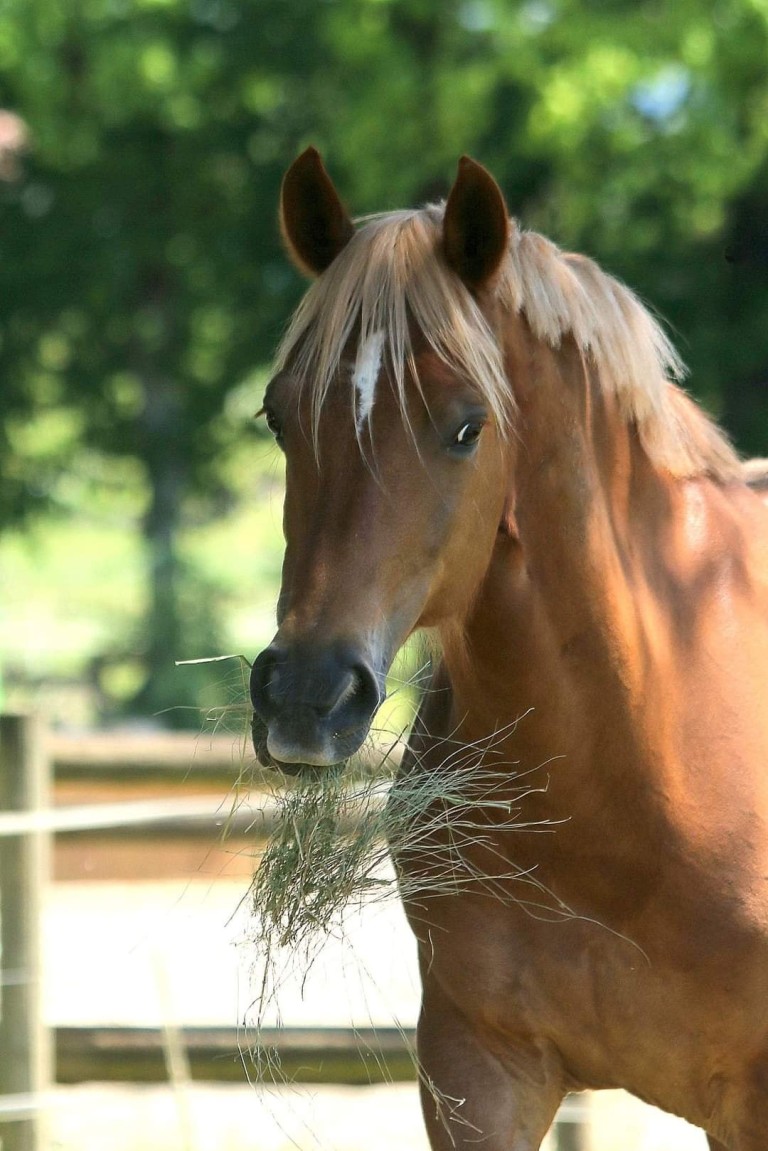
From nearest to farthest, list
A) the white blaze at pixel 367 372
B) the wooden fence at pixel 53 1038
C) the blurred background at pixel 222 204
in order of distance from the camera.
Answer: the white blaze at pixel 367 372, the wooden fence at pixel 53 1038, the blurred background at pixel 222 204

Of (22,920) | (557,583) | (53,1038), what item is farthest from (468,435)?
(53,1038)

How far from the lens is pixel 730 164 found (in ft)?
33.7

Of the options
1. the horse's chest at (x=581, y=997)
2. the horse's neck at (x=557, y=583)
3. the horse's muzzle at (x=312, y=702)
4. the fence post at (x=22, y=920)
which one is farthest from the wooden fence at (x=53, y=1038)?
the horse's muzzle at (x=312, y=702)

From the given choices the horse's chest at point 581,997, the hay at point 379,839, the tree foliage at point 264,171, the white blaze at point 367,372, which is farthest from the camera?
the tree foliage at point 264,171

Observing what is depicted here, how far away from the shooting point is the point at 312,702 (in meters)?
2.12

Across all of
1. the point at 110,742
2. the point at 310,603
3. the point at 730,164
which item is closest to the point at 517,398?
the point at 310,603

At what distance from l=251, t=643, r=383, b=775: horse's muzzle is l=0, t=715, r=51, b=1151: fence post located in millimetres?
2280

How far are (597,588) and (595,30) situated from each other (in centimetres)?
896

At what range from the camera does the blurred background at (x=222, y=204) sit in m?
10.4

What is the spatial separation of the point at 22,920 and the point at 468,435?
8.35 ft

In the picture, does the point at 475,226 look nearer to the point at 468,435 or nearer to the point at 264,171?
the point at 468,435

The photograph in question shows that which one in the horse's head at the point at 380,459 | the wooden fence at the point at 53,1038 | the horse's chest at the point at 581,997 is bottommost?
the wooden fence at the point at 53,1038

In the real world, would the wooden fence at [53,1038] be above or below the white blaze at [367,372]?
below

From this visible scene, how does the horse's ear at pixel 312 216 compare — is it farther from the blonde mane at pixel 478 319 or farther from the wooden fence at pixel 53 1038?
the wooden fence at pixel 53 1038
